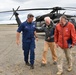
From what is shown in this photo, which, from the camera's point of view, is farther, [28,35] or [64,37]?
[28,35]

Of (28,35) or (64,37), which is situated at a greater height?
(64,37)

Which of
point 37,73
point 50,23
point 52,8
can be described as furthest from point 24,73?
point 52,8

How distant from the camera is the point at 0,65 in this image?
33.9 ft

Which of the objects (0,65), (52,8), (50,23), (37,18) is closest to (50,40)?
(50,23)

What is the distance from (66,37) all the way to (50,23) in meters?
1.46

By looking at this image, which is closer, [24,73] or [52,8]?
[24,73]

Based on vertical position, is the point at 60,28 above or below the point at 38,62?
above

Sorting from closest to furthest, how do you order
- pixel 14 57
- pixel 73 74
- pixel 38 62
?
1. pixel 73 74
2. pixel 38 62
3. pixel 14 57

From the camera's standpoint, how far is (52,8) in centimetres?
2341

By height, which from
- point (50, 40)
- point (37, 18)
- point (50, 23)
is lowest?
point (37, 18)

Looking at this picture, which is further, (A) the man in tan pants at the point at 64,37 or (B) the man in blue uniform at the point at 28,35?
(B) the man in blue uniform at the point at 28,35

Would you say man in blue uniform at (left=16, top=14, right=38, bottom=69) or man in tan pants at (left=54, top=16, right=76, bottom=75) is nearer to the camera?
man in tan pants at (left=54, top=16, right=76, bottom=75)

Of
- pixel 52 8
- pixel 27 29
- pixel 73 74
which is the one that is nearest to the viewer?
pixel 73 74

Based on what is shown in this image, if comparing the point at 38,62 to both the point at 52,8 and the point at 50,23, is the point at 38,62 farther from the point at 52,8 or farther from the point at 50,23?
the point at 52,8
